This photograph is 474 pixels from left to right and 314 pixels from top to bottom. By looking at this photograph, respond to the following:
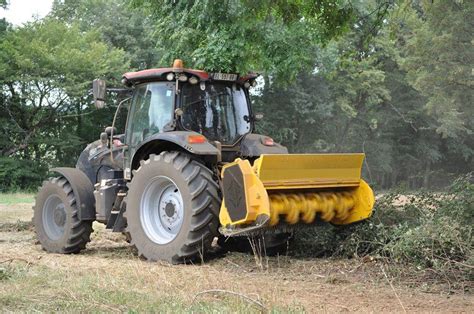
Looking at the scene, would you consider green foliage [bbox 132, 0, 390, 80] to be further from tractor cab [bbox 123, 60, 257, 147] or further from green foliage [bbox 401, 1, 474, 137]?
green foliage [bbox 401, 1, 474, 137]

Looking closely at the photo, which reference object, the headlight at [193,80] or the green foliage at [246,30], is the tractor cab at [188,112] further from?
the green foliage at [246,30]

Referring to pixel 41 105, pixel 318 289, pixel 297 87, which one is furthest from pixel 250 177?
pixel 297 87

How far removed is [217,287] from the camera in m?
5.77

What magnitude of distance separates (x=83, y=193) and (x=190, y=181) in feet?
6.95

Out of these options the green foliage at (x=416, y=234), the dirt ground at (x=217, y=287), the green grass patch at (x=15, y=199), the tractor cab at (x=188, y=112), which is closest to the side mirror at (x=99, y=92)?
the tractor cab at (x=188, y=112)

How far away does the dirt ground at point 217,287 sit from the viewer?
4828mm

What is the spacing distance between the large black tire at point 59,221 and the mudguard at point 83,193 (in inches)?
4.1

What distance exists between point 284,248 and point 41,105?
23.2m

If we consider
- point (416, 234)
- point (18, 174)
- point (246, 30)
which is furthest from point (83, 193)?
point (18, 174)

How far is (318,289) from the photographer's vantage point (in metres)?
6.01

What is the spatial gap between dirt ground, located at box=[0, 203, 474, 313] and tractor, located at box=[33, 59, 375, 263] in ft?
1.49

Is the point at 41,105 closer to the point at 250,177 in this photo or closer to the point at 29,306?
the point at 250,177

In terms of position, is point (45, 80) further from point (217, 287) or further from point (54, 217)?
point (217, 287)

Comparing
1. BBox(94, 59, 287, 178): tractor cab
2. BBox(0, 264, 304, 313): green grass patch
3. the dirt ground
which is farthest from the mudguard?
BBox(0, 264, 304, 313): green grass patch
